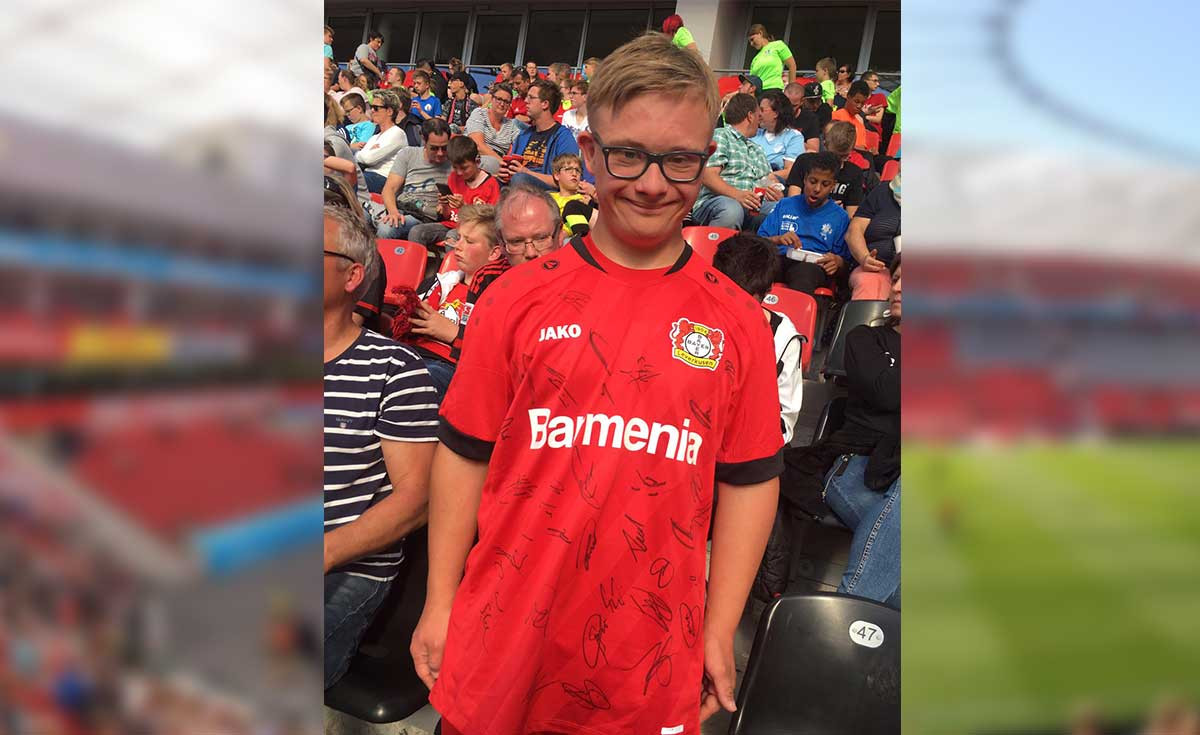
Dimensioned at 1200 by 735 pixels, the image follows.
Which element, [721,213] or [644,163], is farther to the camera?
[721,213]

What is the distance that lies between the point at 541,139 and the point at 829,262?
120 inches

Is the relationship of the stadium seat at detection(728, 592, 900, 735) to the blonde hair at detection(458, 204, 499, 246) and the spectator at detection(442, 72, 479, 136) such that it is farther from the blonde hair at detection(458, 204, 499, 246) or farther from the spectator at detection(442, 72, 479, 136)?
the spectator at detection(442, 72, 479, 136)

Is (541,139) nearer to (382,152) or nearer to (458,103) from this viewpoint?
(382,152)

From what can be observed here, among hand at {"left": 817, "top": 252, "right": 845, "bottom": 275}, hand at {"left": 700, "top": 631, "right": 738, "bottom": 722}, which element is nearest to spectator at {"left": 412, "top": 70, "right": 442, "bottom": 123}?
hand at {"left": 817, "top": 252, "right": 845, "bottom": 275}

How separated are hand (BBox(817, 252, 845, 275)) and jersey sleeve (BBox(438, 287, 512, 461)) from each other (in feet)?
11.9

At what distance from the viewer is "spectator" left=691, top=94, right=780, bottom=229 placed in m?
4.75

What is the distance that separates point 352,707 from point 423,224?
13.7 feet

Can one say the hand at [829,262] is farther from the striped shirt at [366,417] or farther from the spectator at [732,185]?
the striped shirt at [366,417]

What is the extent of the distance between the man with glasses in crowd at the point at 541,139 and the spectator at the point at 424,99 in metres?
2.99

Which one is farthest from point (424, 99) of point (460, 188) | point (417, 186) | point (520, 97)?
point (460, 188)

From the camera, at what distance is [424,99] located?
1007 cm

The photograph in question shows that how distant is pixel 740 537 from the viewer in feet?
3.92

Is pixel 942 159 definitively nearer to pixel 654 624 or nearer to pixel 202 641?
pixel 202 641

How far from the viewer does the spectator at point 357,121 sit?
7356mm
